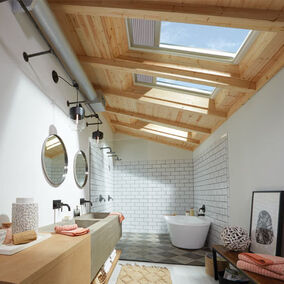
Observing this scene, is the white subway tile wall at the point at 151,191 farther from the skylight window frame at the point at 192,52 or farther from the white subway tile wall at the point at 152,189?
the skylight window frame at the point at 192,52

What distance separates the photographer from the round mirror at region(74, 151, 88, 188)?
12.6ft

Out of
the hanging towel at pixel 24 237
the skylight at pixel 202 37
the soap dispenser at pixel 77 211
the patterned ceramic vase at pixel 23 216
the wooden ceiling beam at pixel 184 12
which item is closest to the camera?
the hanging towel at pixel 24 237

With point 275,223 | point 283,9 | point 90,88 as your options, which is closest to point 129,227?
point 90,88

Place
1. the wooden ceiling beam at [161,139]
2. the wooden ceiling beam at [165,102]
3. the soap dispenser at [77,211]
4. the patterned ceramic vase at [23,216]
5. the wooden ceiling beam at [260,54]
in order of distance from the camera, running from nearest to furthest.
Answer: the patterned ceramic vase at [23,216], the wooden ceiling beam at [260,54], the soap dispenser at [77,211], the wooden ceiling beam at [165,102], the wooden ceiling beam at [161,139]

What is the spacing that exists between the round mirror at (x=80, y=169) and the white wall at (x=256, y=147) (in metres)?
2.49

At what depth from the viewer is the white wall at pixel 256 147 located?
2.54m

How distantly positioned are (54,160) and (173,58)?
201cm

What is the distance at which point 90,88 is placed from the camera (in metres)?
3.88

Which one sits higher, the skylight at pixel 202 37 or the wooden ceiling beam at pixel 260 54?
the skylight at pixel 202 37

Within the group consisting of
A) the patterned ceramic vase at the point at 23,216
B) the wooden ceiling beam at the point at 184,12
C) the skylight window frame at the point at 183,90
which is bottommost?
the patterned ceramic vase at the point at 23,216

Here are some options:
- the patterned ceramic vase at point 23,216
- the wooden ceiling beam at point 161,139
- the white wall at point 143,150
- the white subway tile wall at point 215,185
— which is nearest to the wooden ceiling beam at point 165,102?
the white subway tile wall at point 215,185

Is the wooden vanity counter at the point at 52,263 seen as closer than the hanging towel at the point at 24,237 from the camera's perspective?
Yes

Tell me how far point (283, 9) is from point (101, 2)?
159 cm

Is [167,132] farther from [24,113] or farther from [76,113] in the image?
[24,113]
